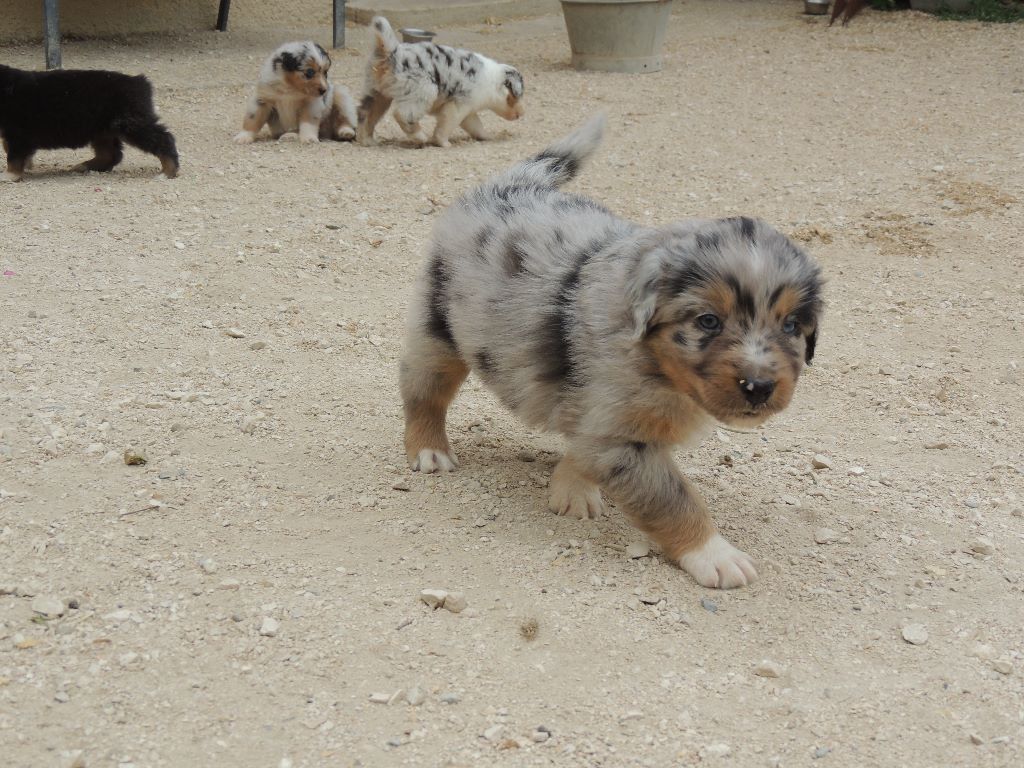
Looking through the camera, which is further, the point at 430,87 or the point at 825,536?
the point at 430,87

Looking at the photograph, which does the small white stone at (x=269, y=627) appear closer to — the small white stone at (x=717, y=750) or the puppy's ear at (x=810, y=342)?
the small white stone at (x=717, y=750)

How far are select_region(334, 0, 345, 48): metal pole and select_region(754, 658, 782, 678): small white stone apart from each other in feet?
39.4

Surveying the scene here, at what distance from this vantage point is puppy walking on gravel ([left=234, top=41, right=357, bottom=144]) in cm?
995

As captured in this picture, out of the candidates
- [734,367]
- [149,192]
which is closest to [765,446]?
[734,367]

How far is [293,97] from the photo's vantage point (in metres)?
10.1

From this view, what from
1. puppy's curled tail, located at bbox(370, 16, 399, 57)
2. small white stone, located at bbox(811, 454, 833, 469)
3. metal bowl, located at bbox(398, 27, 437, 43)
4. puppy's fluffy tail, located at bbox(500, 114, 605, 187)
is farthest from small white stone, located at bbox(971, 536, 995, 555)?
metal bowl, located at bbox(398, 27, 437, 43)

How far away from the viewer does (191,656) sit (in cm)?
347

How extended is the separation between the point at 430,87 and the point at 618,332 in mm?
6715

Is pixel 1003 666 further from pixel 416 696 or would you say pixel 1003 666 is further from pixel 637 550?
pixel 416 696

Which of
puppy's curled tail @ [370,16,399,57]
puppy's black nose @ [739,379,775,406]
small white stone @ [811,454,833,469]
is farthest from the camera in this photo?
puppy's curled tail @ [370,16,399,57]

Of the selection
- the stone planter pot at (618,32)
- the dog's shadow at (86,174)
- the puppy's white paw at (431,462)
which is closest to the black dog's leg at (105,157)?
the dog's shadow at (86,174)

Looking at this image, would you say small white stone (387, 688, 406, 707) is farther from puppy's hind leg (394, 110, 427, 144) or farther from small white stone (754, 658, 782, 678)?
puppy's hind leg (394, 110, 427, 144)

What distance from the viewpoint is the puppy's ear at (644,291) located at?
3.71 m

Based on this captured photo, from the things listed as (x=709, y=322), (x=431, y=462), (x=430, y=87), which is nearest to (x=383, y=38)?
(x=430, y=87)
